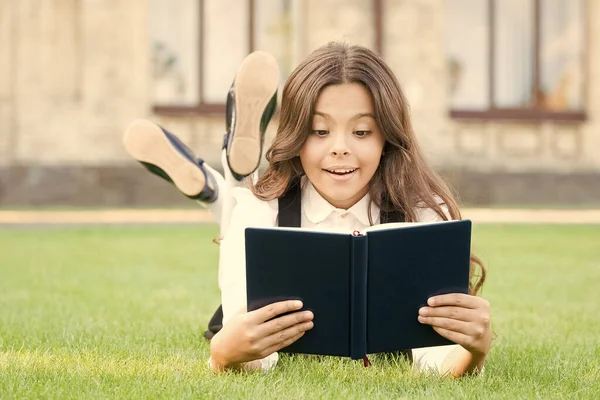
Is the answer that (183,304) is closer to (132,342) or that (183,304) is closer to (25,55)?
(132,342)

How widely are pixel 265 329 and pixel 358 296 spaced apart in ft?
0.90

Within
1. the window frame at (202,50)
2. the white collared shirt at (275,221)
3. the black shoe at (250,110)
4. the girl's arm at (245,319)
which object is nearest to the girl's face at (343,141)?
the white collared shirt at (275,221)

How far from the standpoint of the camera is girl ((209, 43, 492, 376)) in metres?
2.56

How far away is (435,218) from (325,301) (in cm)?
73

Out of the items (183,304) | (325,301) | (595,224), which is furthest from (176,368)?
(595,224)

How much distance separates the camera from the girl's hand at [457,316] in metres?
2.49

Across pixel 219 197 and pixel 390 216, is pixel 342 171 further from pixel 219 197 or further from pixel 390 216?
pixel 219 197

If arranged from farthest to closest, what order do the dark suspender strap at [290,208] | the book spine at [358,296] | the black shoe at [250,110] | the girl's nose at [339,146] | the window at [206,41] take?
the window at [206,41] < the black shoe at [250,110] < the dark suspender strap at [290,208] < the girl's nose at [339,146] < the book spine at [358,296]

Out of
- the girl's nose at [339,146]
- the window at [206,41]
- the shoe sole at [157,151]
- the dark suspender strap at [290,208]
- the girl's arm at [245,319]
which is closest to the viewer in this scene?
the girl's arm at [245,319]

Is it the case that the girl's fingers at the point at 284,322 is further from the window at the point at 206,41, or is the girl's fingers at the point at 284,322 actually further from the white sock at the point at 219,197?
the window at the point at 206,41

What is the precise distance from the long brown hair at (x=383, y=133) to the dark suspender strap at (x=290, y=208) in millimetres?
46

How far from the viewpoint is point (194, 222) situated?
11094mm

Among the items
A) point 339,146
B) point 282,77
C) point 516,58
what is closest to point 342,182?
point 339,146

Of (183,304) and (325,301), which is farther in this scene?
(183,304)
